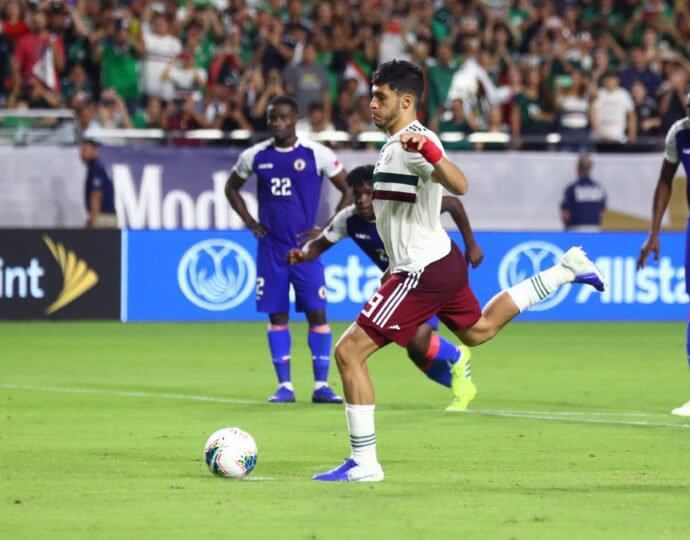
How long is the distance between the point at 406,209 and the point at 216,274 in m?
12.7

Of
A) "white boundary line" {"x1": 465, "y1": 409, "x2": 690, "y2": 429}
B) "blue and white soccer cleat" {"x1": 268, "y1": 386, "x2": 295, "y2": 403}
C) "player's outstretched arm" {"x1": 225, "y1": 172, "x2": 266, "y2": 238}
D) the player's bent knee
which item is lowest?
"blue and white soccer cleat" {"x1": 268, "y1": 386, "x2": 295, "y2": 403}

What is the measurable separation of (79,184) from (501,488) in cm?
1557

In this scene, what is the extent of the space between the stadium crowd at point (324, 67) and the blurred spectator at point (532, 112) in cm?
2

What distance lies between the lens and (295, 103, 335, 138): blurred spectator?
23125 millimetres

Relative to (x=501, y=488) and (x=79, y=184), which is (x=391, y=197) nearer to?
(x=501, y=488)

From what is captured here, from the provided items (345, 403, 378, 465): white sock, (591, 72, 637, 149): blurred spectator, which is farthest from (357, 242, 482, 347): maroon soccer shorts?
(591, 72, 637, 149): blurred spectator

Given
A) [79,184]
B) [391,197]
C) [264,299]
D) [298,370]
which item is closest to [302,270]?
[264,299]

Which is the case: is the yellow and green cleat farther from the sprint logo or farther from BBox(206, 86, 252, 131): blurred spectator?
BBox(206, 86, 252, 131): blurred spectator

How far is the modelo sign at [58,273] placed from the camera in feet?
68.5

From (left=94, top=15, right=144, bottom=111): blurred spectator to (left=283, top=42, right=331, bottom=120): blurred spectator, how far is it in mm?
2204

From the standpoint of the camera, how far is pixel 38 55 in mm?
23188

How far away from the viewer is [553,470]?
29.9ft

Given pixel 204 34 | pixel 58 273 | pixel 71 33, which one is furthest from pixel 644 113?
pixel 58 273

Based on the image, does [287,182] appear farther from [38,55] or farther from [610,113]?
[610,113]
